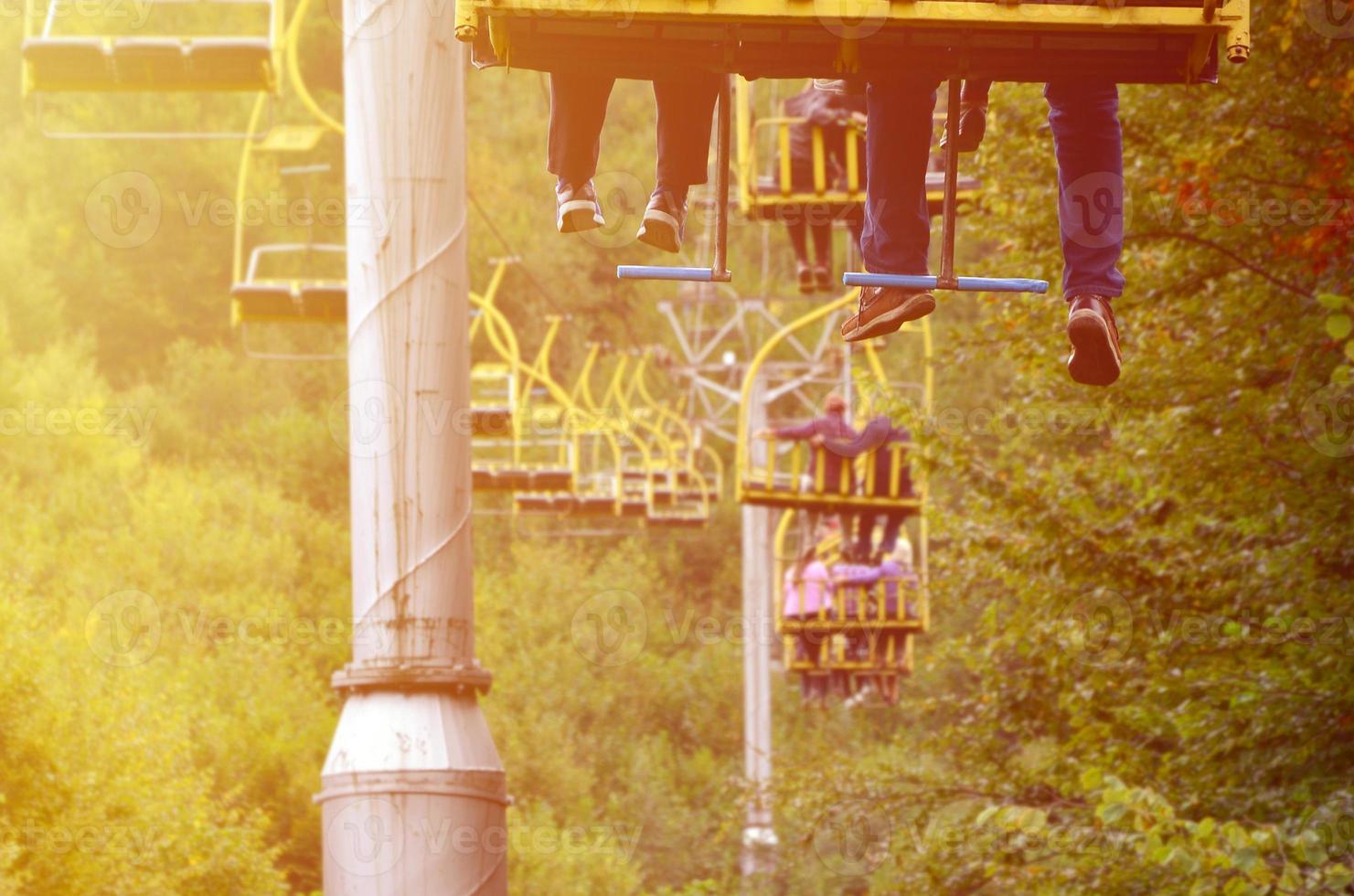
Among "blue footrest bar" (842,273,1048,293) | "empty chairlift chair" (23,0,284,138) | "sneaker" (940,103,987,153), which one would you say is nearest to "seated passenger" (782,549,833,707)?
"empty chairlift chair" (23,0,284,138)

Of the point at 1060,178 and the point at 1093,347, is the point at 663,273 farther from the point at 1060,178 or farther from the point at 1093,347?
the point at 1060,178

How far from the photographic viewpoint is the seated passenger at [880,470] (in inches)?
635

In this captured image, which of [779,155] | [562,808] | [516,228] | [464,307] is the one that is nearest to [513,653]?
[562,808]

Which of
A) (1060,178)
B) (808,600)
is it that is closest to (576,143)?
(1060,178)

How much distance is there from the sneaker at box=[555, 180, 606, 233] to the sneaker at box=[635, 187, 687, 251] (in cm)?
10

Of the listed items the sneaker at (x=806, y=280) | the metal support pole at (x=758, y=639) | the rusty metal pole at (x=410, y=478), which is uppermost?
the sneaker at (x=806, y=280)

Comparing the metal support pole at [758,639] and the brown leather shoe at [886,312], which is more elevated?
the brown leather shoe at [886,312]

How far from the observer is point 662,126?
5238 millimetres

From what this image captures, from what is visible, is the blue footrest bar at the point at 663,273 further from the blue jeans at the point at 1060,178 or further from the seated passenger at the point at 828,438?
the seated passenger at the point at 828,438

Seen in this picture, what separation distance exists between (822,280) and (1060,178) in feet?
35.2

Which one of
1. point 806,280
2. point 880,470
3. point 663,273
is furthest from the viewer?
point 880,470

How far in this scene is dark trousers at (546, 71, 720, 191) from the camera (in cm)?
512

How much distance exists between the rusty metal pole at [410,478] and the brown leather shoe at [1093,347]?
2159 mm

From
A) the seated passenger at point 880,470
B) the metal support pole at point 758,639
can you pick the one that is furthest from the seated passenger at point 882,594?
the metal support pole at point 758,639
